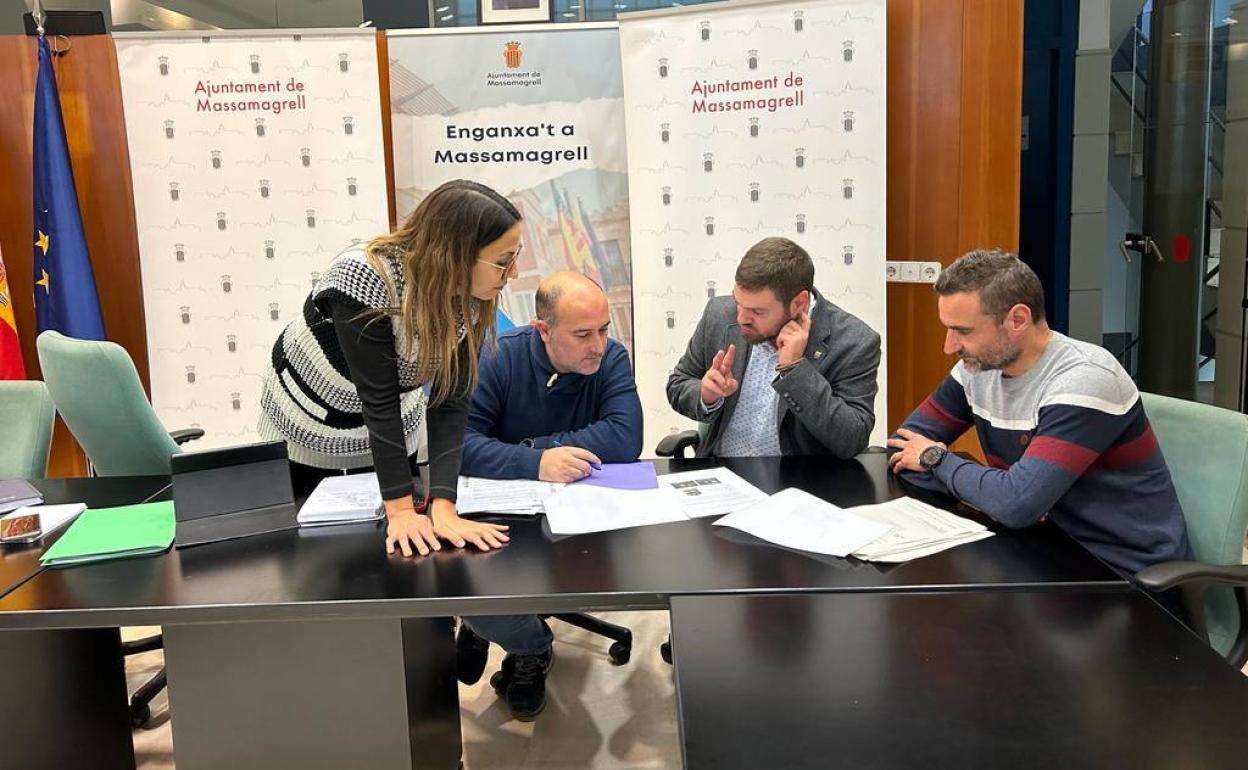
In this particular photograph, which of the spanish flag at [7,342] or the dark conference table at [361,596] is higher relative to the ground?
the spanish flag at [7,342]

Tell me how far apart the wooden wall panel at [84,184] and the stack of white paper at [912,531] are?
3522mm

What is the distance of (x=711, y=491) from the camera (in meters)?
2.06

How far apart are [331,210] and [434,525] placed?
2.55 m

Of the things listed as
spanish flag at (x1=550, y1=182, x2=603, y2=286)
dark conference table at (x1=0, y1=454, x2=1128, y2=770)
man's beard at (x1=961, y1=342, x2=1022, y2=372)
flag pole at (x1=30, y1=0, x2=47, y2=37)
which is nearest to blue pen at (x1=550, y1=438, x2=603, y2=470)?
dark conference table at (x1=0, y1=454, x2=1128, y2=770)

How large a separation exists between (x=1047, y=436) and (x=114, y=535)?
180 cm

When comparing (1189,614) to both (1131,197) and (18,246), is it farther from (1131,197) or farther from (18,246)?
(18,246)

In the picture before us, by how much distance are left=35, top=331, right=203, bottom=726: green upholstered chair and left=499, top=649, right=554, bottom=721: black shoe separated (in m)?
0.92

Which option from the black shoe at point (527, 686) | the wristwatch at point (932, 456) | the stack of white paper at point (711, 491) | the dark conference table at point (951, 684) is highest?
the wristwatch at point (932, 456)

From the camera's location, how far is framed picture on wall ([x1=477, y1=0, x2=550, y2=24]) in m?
3.96

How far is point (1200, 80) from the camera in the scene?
14.3 ft

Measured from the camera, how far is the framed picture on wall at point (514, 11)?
13.0ft

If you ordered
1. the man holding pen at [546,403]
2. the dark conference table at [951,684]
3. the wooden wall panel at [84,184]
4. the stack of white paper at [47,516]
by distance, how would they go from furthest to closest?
1. the wooden wall panel at [84,184]
2. the man holding pen at [546,403]
3. the stack of white paper at [47,516]
4. the dark conference table at [951,684]

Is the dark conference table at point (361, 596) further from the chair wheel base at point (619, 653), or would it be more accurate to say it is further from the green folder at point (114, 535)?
the chair wheel base at point (619, 653)

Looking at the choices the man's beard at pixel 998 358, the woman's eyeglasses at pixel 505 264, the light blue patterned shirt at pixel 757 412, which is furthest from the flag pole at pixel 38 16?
the man's beard at pixel 998 358
